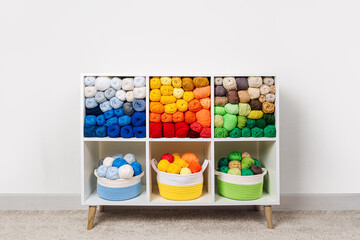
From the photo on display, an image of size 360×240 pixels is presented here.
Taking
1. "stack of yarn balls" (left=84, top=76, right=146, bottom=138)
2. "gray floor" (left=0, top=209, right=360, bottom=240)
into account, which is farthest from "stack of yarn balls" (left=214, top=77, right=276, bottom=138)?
"gray floor" (left=0, top=209, right=360, bottom=240)

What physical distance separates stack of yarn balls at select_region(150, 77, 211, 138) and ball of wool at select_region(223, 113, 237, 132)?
3.7 inches

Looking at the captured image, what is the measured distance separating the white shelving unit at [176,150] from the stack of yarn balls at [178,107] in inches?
1.3

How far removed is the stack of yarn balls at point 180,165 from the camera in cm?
142

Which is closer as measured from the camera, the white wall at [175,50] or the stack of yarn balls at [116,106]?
the stack of yarn balls at [116,106]

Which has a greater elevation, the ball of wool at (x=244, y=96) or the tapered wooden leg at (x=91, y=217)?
the ball of wool at (x=244, y=96)

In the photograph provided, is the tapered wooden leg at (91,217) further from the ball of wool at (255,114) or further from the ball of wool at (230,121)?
the ball of wool at (255,114)

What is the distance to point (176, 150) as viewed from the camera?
171 cm

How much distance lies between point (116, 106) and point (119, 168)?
0.35 m

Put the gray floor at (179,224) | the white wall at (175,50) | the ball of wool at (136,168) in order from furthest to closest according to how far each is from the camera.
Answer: the white wall at (175,50) → the ball of wool at (136,168) → the gray floor at (179,224)

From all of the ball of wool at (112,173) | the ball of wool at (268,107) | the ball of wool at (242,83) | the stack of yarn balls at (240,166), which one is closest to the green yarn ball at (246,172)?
the stack of yarn balls at (240,166)

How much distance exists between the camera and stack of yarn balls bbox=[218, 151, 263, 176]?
4.75ft

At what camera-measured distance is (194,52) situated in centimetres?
169
